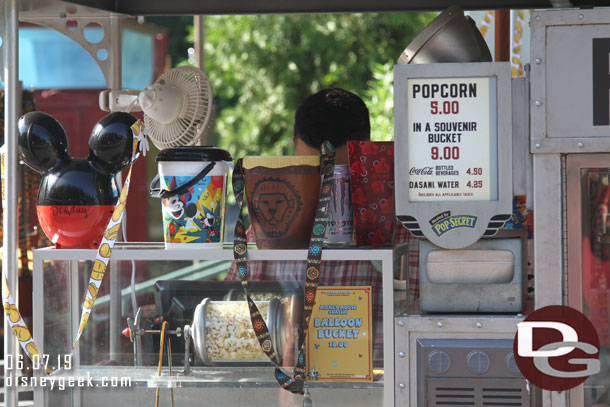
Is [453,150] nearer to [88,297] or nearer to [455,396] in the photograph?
[455,396]

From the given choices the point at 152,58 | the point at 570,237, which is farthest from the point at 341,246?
the point at 152,58

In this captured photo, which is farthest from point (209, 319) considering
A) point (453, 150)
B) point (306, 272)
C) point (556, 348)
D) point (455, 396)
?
point (556, 348)

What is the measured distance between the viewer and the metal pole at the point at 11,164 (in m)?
2.16

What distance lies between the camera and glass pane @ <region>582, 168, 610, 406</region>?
193 cm

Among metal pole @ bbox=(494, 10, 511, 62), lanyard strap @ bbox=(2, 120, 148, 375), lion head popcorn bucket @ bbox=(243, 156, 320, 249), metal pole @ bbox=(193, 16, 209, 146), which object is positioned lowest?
lanyard strap @ bbox=(2, 120, 148, 375)

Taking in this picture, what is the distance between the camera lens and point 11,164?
2.17 meters

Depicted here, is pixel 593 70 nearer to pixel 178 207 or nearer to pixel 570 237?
pixel 570 237

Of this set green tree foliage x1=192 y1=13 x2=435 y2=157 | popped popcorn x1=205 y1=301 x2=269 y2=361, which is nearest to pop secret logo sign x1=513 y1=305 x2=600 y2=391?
popped popcorn x1=205 y1=301 x2=269 y2=361

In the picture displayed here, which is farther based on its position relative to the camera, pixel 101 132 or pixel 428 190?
pixel 101 132

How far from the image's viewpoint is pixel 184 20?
42.7 feet

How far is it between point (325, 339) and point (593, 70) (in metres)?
0.87

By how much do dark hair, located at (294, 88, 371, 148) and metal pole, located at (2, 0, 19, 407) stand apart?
3.49ft

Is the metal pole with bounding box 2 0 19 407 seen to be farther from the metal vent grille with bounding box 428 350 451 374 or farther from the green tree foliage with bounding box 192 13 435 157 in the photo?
the green tree foliage with bounding box 192 13 435 157

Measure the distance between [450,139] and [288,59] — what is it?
27.5ft
